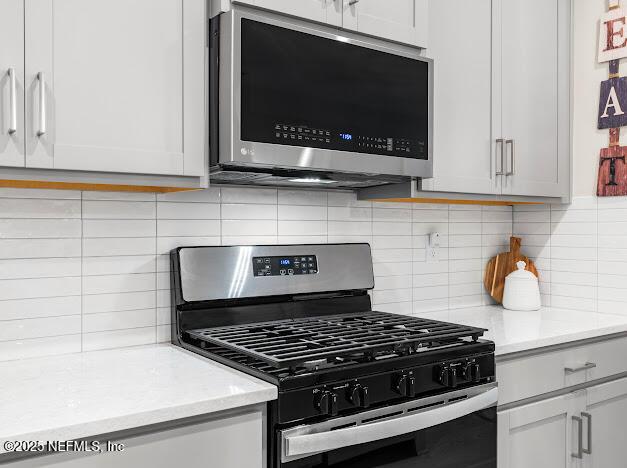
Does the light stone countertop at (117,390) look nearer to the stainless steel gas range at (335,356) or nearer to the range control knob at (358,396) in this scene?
the stainless steel gas range at (335,356)

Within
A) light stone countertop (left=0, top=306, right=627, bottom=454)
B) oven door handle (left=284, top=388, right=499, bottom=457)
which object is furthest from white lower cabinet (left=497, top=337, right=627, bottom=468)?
oven door handle (left=284, top=388, right=499, bottom=457)

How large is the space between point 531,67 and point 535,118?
0.21 meters

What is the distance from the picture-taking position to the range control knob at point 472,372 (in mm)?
1645

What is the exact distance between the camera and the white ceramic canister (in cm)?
252

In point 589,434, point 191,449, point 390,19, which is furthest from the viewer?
point 589,434

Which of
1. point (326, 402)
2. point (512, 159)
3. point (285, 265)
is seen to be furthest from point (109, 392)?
point (512, 159)

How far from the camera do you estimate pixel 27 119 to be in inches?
52.0

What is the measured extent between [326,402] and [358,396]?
0.10 metres

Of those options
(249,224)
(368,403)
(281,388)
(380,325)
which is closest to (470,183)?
(380,325)

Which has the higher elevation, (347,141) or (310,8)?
(310,8)

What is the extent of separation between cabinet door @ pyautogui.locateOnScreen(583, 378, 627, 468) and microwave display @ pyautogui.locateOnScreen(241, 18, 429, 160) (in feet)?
3.76

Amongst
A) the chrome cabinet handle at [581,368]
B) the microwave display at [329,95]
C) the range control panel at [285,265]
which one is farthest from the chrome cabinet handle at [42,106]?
the chrome cabinet handle at [581,368]

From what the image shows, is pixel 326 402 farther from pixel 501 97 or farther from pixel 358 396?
pixel 501 97

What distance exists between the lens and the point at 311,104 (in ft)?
5.49
